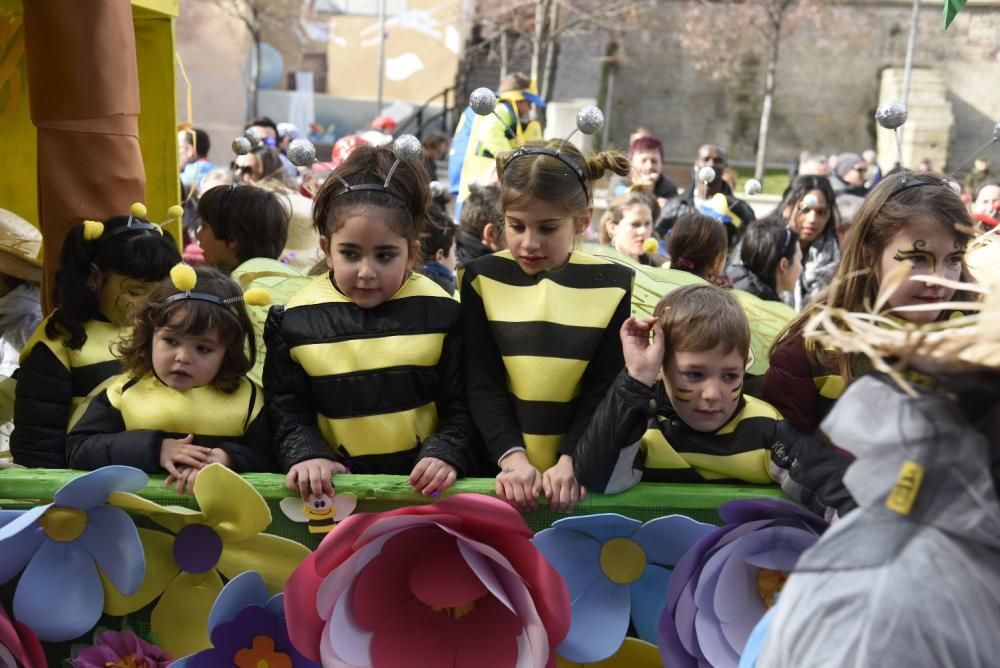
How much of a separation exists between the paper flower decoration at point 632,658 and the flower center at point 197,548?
2.54ft

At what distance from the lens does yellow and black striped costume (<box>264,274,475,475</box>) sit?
2.62m

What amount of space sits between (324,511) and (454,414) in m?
0.49

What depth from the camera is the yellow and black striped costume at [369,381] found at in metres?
2.62

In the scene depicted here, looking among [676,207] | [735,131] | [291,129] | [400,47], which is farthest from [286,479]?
[735,131]

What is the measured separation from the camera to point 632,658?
2.33 metres

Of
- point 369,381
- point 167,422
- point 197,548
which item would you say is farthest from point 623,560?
point 167,422

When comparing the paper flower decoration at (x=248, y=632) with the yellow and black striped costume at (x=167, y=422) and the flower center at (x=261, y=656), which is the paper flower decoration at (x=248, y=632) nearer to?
the flower center at (x=261, y=656)

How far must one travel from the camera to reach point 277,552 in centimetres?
233

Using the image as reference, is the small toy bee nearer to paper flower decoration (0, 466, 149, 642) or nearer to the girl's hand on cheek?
paper flower decoration (0, 466, 149, 642)

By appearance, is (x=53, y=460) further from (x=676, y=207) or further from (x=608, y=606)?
(x=676, y=207)

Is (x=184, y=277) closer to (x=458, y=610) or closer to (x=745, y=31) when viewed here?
(x=458, y=610)

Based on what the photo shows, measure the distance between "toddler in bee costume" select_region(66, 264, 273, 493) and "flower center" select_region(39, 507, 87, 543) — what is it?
1.10 ft

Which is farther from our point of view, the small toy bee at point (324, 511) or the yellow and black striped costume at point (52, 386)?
the yellow and black striped costume at point (52, 386)

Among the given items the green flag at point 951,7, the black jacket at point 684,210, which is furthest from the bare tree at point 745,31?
the green flag at point 951,7
